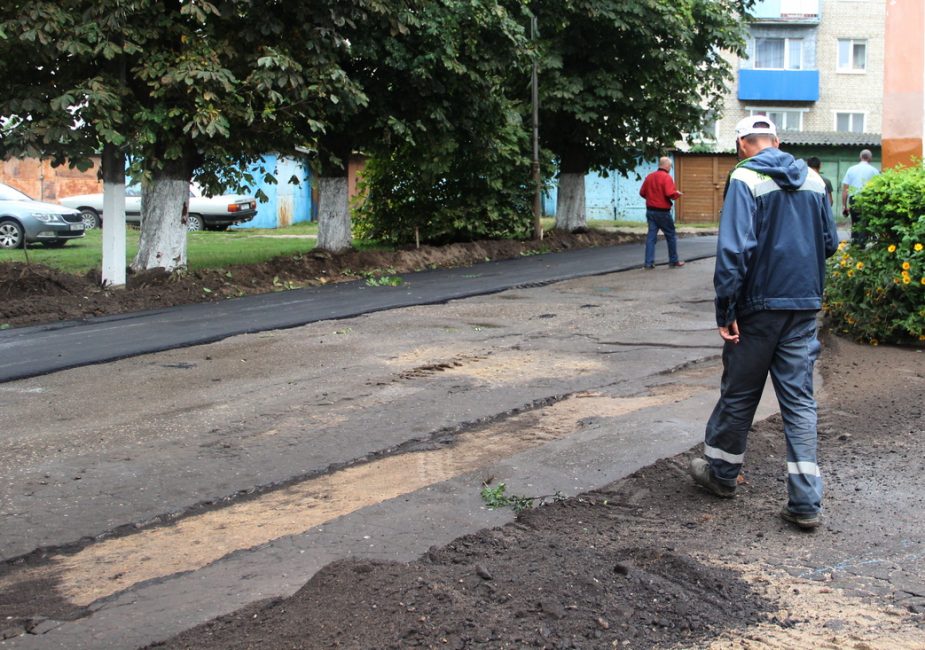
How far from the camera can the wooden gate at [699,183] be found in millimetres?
34625

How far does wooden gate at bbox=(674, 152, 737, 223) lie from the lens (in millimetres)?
34625

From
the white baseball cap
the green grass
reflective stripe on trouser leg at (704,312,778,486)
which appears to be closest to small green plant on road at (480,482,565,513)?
reflective stripe on trouser leg at (704,312,778,486)

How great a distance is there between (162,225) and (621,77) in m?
10.6

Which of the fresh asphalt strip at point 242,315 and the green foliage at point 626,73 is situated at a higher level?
the green foliage at point 626,73

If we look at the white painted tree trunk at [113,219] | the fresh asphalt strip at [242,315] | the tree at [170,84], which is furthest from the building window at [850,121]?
the white painted tree trunk at [113,219]

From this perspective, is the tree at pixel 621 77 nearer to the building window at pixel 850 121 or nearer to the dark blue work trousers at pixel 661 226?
the dark blue work trousers at pixel 661 226

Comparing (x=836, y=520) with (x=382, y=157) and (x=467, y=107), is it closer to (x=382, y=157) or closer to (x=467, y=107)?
(x=467, y=107)

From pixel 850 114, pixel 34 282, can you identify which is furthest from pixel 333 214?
pixel 850 114

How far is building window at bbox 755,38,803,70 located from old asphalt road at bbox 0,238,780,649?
36785 mm

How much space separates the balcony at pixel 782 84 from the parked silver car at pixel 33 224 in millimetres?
32047

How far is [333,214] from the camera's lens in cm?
1888

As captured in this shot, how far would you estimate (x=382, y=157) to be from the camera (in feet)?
69.3

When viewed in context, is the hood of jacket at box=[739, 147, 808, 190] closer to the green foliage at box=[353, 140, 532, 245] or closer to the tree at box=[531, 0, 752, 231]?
the green foliage at box=[353, 140, 532, 245]

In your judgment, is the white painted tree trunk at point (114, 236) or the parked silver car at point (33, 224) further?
the parked silver car at point (33, 224)
